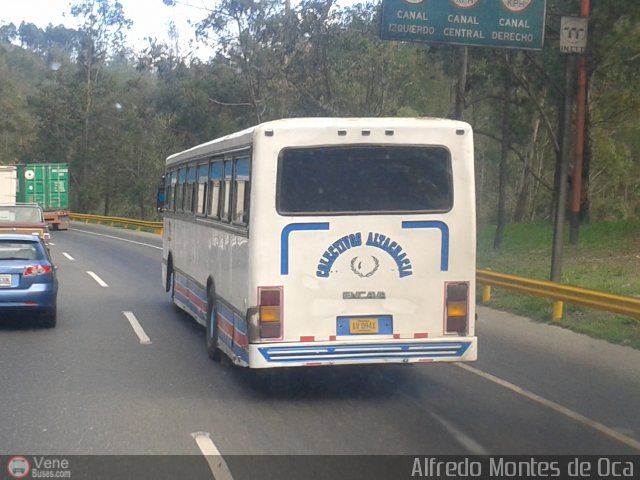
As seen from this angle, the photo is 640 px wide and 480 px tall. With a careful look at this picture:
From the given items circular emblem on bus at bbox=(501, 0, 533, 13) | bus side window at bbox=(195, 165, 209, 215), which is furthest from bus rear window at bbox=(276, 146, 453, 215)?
circular emblem on bus at bbox=(501, 0, 533, 13)

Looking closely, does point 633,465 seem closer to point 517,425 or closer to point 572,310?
point 517,425

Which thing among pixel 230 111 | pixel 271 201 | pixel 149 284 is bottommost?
pixel 149 284

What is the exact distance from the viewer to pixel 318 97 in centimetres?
3891

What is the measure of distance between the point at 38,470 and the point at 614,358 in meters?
7.45

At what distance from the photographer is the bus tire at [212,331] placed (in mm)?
11516

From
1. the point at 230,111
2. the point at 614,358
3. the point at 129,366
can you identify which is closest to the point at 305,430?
the point at 129,366

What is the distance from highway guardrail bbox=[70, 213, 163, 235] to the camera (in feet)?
141

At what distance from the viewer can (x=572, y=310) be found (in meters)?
15.4

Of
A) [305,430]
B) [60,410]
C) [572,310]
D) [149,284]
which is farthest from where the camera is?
[149,284]

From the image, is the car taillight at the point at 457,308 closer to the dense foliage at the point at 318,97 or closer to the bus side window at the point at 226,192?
the bus side window at the point at 226,192

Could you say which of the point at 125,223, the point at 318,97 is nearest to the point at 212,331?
the point at 318,97

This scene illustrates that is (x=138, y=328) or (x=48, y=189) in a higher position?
(x=48, y=189)

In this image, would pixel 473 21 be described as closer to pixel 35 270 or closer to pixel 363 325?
pixel 35 270

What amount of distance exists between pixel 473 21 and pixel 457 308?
10353 millimetres
